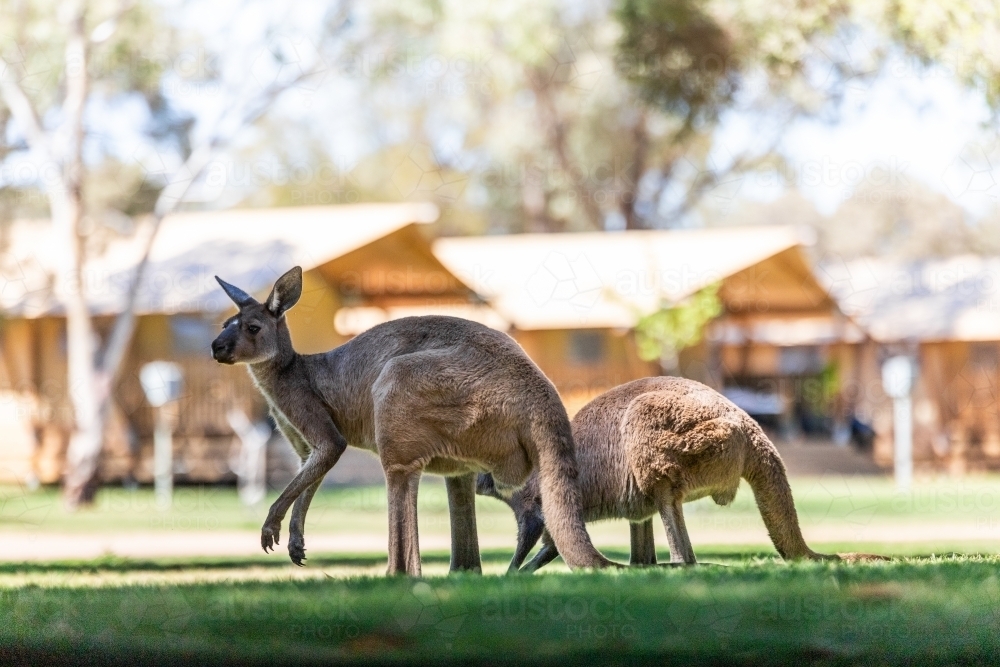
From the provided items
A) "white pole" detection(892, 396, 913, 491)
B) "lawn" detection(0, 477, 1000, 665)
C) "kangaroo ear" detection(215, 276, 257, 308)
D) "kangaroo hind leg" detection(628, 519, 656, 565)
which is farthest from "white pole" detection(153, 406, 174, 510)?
"lawn" detection(0, 477, 1000, 665)

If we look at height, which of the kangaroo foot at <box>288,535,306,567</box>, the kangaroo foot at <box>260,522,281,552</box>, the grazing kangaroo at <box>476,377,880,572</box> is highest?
the grazing kangaroo at <box>476,377,880,572</box>

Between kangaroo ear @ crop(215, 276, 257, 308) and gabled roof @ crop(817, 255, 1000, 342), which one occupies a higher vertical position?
gabled roof @ crop(817, 255, 1000, 342)

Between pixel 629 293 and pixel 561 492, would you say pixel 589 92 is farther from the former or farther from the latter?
pixel 561 492

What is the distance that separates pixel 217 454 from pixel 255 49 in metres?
6.41

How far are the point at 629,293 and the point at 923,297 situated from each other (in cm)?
687

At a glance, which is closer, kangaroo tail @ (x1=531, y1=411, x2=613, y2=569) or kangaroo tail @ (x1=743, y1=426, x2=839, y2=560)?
kangaroo tail @ (x1=531, y1=411, x2=613, y2=569)

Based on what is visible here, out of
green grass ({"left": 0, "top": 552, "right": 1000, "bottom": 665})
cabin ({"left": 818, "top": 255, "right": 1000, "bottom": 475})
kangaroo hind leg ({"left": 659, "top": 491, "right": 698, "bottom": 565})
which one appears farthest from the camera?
cabin ({"left": 818, "top": 255, "right": 1000, "bottom": 475})

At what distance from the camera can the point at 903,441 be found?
21688mm

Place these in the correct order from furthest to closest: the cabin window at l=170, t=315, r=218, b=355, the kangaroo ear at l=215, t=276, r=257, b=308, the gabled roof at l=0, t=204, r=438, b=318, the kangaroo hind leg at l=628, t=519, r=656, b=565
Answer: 1. the cabin window at l=170, t=315, r=218, b=355
2. the gabled roof at l=0, t=204, r=438, b=318
3. the kangaroo hind leg at l=628, t=519, r=656, b=565
4. the kangaroo ear at l=215, t=276, r=257, b=308

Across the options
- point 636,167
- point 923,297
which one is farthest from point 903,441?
point 636,167

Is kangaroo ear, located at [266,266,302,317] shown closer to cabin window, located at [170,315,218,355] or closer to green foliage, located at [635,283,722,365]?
green foliage, located at [635,283,722,365]

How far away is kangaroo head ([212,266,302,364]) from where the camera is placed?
560 cm

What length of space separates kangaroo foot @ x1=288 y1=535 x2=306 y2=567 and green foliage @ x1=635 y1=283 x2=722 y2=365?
48.6ft

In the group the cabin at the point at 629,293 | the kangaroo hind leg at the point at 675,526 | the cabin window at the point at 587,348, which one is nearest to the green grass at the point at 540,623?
the kangaroo hind leg at the point at 675,526
